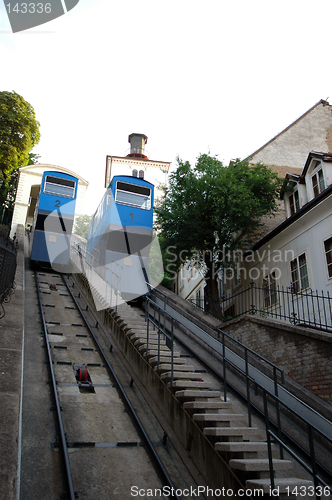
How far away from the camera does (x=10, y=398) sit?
14.2 feet

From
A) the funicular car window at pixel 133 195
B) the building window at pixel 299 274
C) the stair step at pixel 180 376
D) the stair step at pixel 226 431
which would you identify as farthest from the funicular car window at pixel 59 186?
the stair step at pixel 226 431

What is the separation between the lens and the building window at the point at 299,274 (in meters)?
11.9

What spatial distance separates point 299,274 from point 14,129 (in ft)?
60.0

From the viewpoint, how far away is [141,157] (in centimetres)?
4869

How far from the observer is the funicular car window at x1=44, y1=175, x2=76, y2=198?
17.8m

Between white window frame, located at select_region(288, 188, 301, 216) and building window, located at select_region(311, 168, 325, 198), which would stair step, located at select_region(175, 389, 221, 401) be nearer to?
building window, located at select_region(311, 168, 325, 198)

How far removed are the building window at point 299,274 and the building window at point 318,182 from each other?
92.3 inches

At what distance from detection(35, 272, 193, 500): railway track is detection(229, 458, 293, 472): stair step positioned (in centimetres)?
92

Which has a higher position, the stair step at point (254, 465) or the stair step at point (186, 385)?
the stair step at point (186, 385)

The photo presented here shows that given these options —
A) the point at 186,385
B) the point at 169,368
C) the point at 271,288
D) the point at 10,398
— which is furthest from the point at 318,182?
the point at 10,398

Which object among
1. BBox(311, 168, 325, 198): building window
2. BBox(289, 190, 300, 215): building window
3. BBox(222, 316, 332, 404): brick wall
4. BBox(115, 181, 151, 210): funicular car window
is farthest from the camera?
BBox(115, 181, 151, 210): funicular car window

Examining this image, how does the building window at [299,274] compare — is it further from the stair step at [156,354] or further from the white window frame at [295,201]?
the stair step at [156,354]

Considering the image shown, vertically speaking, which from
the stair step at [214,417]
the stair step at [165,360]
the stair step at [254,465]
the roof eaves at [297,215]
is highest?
the roof eaves at [297,215]

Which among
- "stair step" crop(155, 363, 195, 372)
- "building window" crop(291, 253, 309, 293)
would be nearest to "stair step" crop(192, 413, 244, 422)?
"stair step" crop(155, 363, 195, 372)
